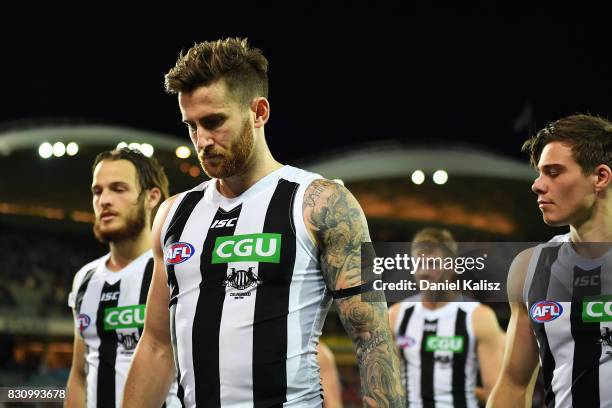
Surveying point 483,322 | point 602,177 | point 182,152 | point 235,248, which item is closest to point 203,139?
point 235,248

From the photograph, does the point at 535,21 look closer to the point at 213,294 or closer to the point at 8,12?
the point at 8,12

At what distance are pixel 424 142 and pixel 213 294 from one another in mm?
12473

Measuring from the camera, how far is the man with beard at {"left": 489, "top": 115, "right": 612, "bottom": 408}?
9.23ft

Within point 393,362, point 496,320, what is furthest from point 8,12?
point 393,362

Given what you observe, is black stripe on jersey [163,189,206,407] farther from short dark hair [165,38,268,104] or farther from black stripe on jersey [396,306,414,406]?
black stripe on jersey [396,306,414,406]

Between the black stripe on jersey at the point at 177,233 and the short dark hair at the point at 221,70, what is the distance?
356mm

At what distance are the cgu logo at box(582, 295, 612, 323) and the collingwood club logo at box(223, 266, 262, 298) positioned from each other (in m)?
1.25

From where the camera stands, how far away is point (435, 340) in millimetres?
5488

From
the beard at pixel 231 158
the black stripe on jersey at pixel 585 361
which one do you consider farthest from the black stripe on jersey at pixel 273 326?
the black stripe on jersey at pixel 585 361

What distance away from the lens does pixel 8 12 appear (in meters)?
9.35

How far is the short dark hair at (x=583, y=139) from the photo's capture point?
9.61 feet

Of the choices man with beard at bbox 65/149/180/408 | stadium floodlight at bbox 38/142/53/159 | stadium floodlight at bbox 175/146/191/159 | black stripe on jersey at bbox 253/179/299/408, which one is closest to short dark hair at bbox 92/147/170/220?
man with beard at bbox 65/149/180/408

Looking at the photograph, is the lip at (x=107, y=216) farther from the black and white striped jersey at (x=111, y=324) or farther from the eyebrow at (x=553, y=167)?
the eyebrow at (x=553, y=167)

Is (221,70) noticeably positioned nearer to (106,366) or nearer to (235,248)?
(235,248)
